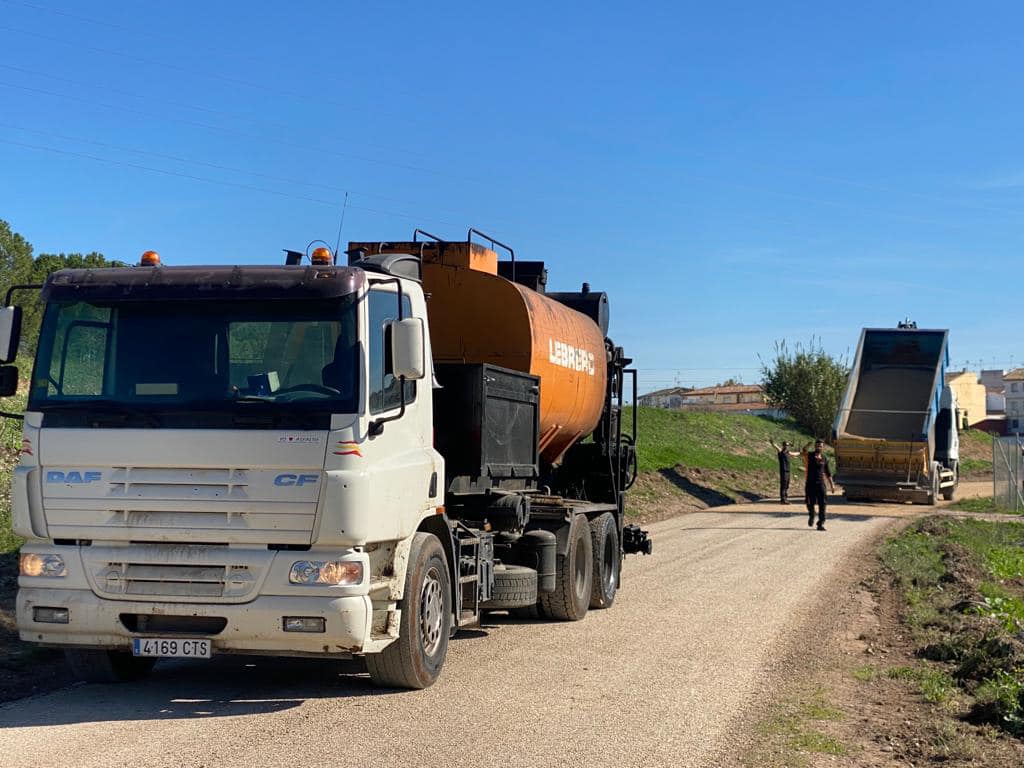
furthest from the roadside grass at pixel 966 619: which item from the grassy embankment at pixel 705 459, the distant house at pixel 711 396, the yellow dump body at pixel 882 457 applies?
the distant house at pixel 711 396

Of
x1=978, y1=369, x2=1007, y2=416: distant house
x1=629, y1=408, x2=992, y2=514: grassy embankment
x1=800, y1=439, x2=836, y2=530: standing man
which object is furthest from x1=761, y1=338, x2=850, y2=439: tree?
x1=978, y1=369, x2=1007, y2=416: distant house

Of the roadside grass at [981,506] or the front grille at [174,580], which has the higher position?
the front grille at [174,580]

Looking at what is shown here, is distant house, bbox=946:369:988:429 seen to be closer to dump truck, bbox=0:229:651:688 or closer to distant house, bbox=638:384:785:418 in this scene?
distant house, bbox=638:384:785:418

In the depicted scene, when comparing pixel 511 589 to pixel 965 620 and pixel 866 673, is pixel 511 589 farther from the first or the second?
pixel 965 620

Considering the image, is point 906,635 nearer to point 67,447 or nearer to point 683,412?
point 67,447

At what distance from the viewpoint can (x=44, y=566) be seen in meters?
7.82

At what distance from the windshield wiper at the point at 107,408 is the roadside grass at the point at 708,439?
28.8 metres

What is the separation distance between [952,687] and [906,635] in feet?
8.92

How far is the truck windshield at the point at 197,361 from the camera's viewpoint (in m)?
Result: 7.75

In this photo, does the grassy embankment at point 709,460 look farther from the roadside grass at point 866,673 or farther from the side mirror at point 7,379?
the side mirror at point 7,379

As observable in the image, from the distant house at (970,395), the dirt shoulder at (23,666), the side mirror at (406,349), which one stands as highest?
the distant house at (970,395)

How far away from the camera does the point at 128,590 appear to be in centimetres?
775

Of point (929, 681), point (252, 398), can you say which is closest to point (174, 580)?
point (252, 398)

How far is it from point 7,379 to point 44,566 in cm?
138
